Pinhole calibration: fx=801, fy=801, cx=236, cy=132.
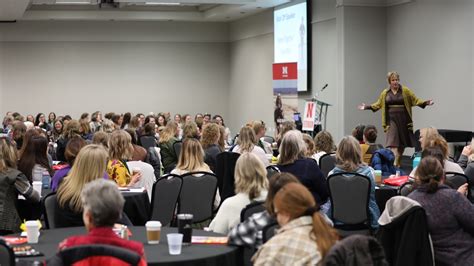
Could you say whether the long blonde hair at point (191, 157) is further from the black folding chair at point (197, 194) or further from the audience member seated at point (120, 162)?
the audience member seated at point (120, 162)

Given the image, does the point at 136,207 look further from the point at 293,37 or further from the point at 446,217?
the point at 293,37

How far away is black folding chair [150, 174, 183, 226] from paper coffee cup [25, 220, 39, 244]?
2564mm

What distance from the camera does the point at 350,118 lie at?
Answer: 59.5 feet

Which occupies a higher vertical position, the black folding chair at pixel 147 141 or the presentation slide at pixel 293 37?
the presentation slide at pixel 293 37

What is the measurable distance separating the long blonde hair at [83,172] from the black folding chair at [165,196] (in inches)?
77.7

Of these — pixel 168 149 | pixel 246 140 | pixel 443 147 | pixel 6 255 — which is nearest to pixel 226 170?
pixel 246 140

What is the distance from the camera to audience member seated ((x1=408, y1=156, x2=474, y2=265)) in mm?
5461

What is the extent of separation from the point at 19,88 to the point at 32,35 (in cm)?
180

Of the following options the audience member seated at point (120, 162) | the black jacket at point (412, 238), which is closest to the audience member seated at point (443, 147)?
the black jacket at point (412, 238)

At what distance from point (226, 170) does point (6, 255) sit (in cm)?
512

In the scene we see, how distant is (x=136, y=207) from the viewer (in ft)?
24.4

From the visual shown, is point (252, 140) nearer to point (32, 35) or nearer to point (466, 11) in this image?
point (466, 11)

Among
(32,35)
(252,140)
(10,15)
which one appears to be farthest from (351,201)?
(32,35)

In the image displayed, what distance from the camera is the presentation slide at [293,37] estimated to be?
2022cm
